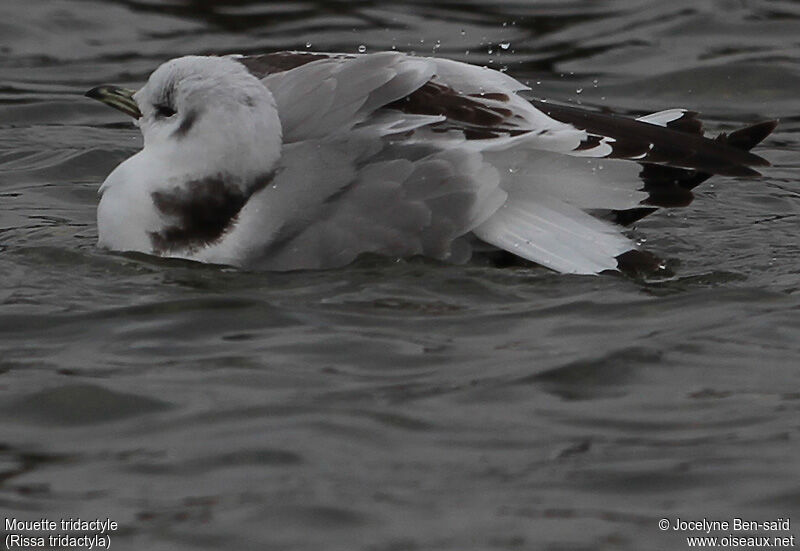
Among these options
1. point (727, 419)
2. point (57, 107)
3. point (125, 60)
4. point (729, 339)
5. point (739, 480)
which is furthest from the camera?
point (125, 60)

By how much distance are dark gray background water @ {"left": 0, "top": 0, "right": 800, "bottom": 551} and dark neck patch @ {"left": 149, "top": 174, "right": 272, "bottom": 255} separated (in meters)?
0.10

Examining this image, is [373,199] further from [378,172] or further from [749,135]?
[749,135]

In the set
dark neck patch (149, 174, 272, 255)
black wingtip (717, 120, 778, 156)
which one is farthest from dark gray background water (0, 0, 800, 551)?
black wingtip (717, 120, 778, 156)

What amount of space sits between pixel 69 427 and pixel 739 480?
1.97 meters

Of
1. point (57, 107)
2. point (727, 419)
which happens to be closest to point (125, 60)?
point (57, 107)

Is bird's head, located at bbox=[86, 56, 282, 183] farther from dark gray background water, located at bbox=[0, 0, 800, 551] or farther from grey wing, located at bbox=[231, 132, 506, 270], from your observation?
dark gray background water, located at bbox=[0, 0, 800, 551]

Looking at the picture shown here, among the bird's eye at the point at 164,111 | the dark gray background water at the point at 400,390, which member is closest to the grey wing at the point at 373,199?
the dark gray background water at the point at 400,390

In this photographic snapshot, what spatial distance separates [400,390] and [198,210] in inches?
59.2

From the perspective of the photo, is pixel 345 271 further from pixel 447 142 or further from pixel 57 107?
pixel 57 107

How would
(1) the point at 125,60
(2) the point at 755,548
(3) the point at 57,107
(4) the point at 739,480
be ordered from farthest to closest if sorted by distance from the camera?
(1) the point at 125,60, (3) the point at 57,107, (4) the point at 739,480, (2) the point at 755,548

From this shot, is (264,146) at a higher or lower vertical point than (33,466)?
higher

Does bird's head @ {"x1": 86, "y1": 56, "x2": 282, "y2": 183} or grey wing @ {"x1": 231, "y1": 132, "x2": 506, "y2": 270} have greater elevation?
bird's head @ {"x1": 86, "y1": 56, "x2": 282, "y2": 183}

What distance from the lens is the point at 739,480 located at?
16.1ft

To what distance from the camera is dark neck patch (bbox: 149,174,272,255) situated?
6.66 metres
